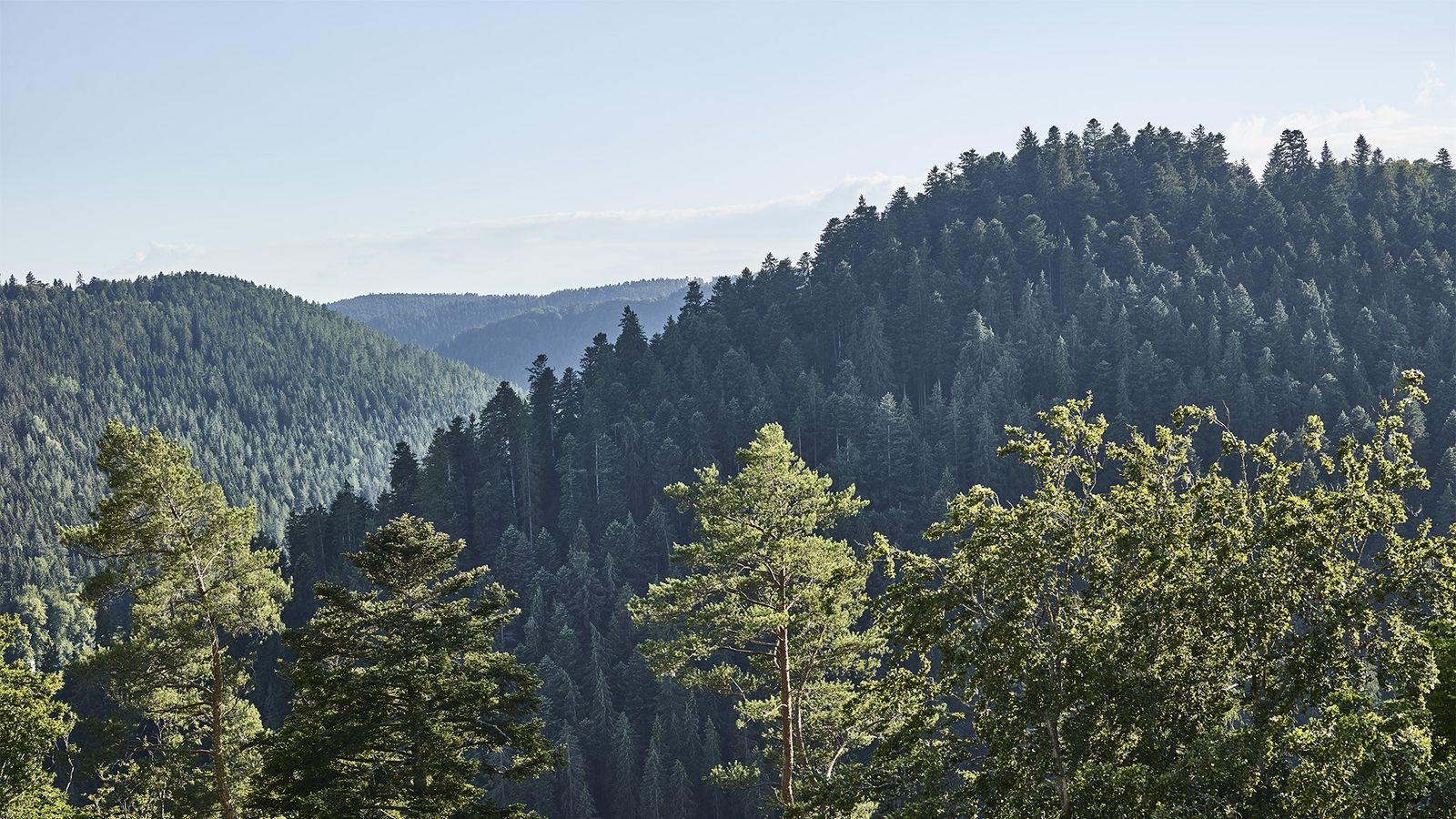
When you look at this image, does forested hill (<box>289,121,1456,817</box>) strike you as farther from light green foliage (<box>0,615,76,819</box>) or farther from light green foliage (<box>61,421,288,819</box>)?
light green foliage (<box>0,615,76,819</box>)

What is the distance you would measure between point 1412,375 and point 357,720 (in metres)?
16.8

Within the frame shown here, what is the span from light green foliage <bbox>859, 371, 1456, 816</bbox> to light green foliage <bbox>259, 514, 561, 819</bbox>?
25.5 ft

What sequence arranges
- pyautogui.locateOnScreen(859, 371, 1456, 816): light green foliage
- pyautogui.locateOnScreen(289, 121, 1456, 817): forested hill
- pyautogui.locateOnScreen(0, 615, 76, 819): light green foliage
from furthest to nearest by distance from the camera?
pyautogui.locateOnScreen(289, 121, 1456, 817): forested hill → pyautogui.locateOnScreen(0, 615, 76, 819): light green foliage → pyautogui.locateOnScreen(859, 371, 1456, 816): light green foliage

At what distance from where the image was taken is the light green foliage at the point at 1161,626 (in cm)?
1213

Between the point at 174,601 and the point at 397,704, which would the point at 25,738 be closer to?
the point at 174,601

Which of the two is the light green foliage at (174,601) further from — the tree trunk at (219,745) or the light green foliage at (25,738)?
the light green foliage at (25,738)

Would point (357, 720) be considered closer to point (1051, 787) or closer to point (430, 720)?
point (430, 720)

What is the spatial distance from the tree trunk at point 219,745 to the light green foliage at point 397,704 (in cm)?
312

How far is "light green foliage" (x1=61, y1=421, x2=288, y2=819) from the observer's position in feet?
69.7

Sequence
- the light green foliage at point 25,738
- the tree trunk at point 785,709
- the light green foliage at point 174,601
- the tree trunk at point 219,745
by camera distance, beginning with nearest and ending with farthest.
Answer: the light green foliage at point 25,738, the light green foliage at point 174,601, the tree trunk at point 219,745, the tree trunk at point 785,709

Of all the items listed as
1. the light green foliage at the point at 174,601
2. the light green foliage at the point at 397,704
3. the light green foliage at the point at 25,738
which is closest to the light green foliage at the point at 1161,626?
the light green foliage at the point at 397,704

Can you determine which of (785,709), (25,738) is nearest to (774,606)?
(785,709)

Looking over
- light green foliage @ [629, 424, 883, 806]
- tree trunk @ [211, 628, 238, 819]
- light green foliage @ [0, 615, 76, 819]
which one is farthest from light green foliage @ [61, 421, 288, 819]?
light green foliage @ [629, 424, 883, 806]

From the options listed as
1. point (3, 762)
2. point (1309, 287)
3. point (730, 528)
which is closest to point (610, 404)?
point (1309, 287)
